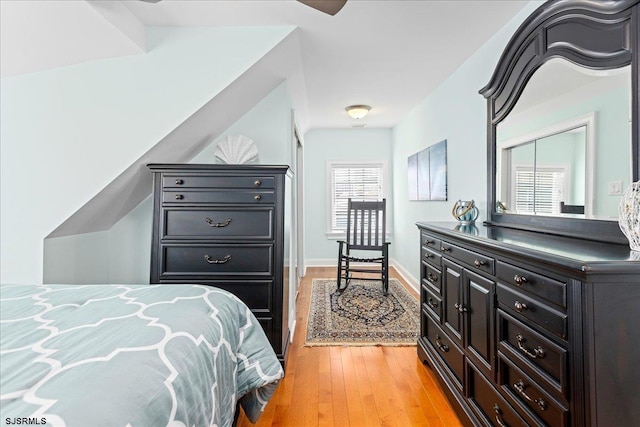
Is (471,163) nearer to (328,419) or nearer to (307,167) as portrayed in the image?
(328,419)

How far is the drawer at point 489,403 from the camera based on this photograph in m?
1.33

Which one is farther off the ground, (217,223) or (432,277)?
(217,223)

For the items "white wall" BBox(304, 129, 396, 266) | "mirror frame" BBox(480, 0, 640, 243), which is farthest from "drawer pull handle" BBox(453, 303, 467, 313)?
"white wall" BBox(304, 129, 396, 266)

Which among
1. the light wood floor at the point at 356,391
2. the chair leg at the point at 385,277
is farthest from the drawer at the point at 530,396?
the chair leg at the point at 385,277

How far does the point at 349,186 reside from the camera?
5664 mm

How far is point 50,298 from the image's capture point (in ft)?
4.16

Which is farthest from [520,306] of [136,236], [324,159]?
[324,159]

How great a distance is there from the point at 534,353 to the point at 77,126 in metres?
2.77

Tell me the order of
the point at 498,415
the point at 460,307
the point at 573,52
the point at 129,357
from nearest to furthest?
1. the point at 129,357
2. the point at 498,415
3. the point at 573,52
4. the point at 460,307

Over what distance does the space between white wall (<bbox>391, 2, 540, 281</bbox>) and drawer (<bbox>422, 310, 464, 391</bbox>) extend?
0.87m

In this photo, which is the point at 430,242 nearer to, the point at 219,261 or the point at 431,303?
the point at 431,303

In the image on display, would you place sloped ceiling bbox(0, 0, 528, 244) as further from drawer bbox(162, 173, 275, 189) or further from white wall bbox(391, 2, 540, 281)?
drawer bbox(162, 173, 275, 189)

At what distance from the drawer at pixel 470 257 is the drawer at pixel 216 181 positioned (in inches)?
46.0

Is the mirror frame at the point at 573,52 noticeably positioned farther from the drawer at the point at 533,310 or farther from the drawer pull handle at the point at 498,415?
the drawer pull handle at the point at 498,415
